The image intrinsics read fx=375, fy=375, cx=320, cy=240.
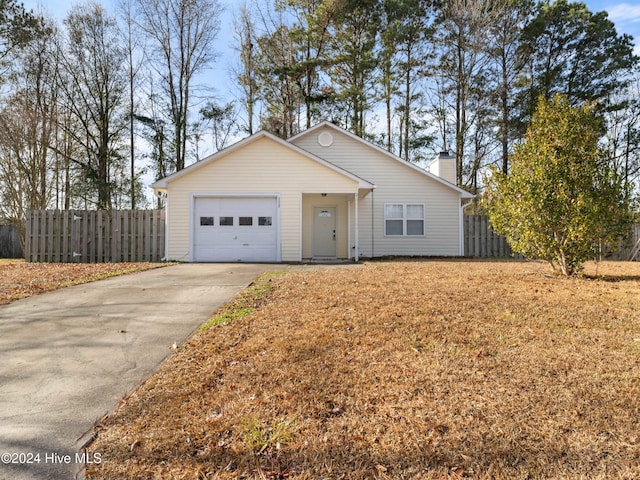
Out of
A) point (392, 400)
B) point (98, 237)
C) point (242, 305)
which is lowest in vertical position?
point (392, 400)

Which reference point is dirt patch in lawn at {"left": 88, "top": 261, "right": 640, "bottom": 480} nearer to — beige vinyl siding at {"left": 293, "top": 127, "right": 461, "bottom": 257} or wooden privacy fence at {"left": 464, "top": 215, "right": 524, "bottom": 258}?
beige vinyl siding at {"left": 293, "top": 127, "right": 461, "bottom": 257}

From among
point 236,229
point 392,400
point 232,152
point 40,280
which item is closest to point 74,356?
point 392,400

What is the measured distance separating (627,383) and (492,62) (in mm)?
24312

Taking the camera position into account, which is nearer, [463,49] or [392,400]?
[392,400]

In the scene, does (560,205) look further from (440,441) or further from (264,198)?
(264,198)

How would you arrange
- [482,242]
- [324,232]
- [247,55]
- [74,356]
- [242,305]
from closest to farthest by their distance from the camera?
[74,356] < [242,305] < [324,232] < [482,242] < [247,55]

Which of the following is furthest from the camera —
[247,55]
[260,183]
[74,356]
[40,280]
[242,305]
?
[247,55]

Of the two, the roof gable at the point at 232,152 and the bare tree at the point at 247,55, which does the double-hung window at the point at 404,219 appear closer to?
the roof gable at the point at 232,152

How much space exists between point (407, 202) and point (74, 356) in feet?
46.1

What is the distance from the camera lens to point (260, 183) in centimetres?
1345

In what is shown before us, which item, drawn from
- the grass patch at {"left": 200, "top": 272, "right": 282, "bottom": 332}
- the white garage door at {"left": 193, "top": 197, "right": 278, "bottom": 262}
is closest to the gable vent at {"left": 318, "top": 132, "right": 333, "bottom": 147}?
the white garage door at {"left": 193, "top": 197, "right": 278, "bottom": 262}

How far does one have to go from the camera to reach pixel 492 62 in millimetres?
22703

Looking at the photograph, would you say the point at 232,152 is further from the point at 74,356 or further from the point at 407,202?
the point at 74,356

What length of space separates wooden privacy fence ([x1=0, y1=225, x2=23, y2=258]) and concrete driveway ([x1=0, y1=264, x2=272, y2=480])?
16971 mm
